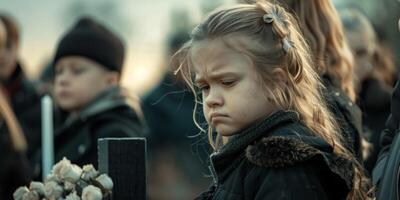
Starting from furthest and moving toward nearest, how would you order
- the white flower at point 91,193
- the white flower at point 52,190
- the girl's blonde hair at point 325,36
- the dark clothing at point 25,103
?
1. the dark clothing at point 25,103
2. the girl's blonde hair at point 325,36
3. the white flower at point 52,190
4. the white flower at point 91,193

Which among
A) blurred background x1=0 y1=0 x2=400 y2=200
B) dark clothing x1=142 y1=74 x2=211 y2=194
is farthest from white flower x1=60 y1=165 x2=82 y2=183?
dark clothing x1=142 y1=74 x2=211 y2=194

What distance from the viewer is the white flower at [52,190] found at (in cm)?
415

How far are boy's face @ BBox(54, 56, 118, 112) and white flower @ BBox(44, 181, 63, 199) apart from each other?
9.47 ft

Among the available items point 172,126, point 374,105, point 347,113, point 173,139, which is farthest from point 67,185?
point 173,139

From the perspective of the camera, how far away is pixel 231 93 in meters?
4.06

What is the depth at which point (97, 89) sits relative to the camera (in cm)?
710

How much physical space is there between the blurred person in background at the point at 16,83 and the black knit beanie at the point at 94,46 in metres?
2.14

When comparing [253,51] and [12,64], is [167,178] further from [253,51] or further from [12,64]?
[253,51]

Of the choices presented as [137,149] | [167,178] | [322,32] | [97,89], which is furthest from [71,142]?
[167,178]

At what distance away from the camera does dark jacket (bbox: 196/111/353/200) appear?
12.7ft

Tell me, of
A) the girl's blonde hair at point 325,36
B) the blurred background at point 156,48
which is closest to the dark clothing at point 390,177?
the girl's blonde hair at point 325,36

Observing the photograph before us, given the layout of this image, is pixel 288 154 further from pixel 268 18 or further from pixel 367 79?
pixel 367 79

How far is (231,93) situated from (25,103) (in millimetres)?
5829

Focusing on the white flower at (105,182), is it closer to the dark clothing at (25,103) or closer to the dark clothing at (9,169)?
the dark clothing at (9,169)
